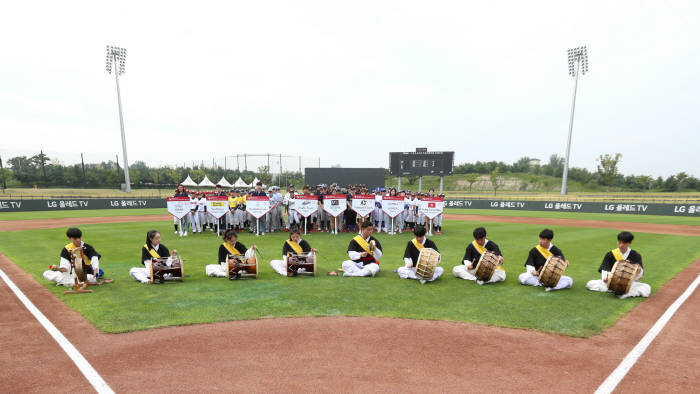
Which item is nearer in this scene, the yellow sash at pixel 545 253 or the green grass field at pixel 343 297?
the green grass field at pixel 343 297

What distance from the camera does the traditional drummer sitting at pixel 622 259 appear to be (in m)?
7.48

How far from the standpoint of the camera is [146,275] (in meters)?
8.54

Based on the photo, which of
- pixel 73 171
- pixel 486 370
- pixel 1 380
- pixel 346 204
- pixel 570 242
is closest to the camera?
pixel 1 380

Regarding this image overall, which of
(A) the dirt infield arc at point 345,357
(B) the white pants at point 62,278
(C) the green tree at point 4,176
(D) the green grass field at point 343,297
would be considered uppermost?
(C) the green tree at point 4,176

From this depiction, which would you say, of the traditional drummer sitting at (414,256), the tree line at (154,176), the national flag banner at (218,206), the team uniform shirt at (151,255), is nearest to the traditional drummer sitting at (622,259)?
the traditional drummer sitting at (414,256)

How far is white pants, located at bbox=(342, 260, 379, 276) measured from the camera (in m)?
9.05

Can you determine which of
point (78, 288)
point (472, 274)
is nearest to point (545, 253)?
point (472, 274)

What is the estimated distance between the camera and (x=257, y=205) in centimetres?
1659

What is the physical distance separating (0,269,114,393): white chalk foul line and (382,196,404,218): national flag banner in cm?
1317

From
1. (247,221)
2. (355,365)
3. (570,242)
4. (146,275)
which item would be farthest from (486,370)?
(247,221)

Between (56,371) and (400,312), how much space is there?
5043mm

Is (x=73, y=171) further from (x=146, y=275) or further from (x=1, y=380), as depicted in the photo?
(x=1, y=380)

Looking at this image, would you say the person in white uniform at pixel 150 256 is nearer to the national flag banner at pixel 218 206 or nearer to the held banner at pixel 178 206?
the national flag banner at pixel 218 206

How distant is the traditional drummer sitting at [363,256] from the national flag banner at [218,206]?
31.3 ft
